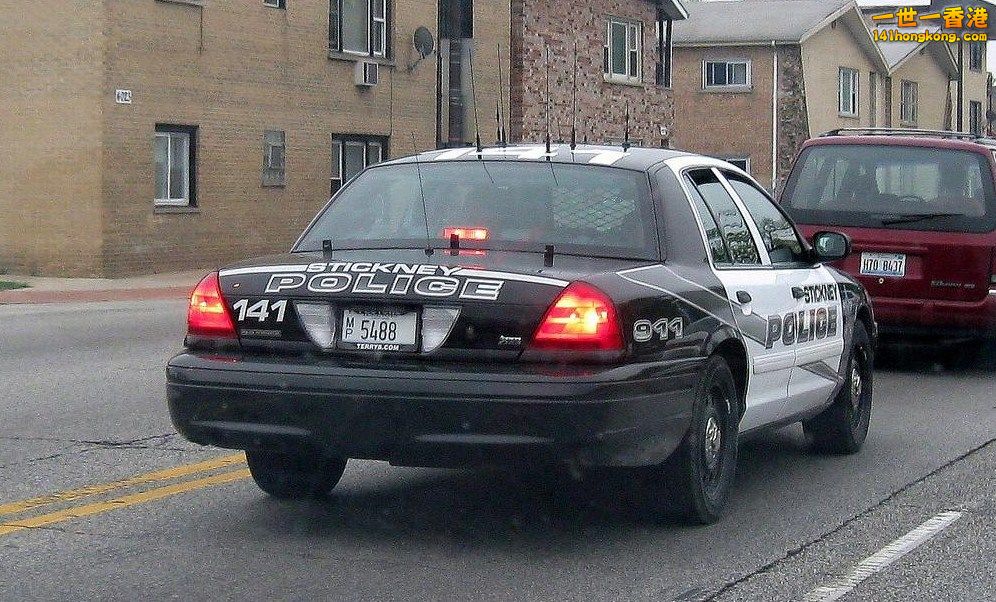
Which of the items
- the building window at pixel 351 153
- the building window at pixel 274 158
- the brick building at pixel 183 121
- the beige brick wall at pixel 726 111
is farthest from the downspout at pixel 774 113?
the building window at pixel 274 158

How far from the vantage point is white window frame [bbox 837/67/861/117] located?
51.5 metres

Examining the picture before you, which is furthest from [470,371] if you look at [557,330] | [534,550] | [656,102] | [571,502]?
[656,102]

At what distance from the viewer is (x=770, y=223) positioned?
804 centimetres

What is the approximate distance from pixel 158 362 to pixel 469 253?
7.20 meters

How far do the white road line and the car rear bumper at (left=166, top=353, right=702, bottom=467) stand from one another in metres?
0.79

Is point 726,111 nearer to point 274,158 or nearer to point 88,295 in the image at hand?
point 274,158

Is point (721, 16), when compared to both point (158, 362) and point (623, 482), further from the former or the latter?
point (623, 482)

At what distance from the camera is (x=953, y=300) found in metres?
12.4

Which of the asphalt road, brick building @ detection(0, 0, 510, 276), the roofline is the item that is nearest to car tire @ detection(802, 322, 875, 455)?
the asphalt road

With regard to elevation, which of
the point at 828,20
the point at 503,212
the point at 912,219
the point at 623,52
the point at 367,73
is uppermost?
the point at 828,20

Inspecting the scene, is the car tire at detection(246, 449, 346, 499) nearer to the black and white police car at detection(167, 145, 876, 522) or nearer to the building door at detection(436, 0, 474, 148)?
the black and white police car at detection(167, 145, 876, 522)

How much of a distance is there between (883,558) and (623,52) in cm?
3301

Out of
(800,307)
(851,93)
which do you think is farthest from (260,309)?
(851,93)

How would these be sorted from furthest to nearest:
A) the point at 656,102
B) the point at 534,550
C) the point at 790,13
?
the point at 790,13 < the point at 656,102 < the point at 534,550
